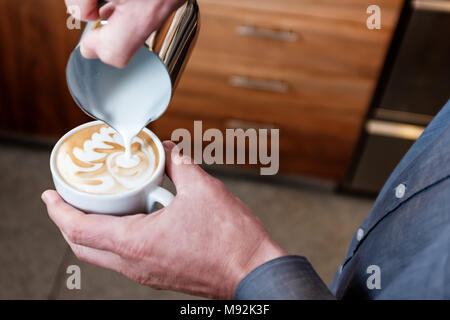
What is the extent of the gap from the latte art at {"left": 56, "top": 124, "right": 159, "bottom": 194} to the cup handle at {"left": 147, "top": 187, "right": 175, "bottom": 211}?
0.06 feet

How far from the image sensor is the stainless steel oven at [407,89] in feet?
3.65

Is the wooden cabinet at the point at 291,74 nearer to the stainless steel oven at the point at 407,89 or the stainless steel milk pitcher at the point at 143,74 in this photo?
the stainless steel oven at the point at 407,89

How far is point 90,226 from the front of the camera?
521 mm

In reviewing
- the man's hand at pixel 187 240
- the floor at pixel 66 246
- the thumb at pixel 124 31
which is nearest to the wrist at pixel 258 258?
the man's hand at pixel 187 240

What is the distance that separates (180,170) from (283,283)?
0.19m

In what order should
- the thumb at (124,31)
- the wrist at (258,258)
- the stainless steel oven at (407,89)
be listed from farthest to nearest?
the stainless steel oven at (407,89), the wrist at (258,258), the thumb at (124,31)

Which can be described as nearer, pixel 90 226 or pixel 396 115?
pixel 90 226

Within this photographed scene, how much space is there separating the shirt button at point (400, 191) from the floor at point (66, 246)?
68cm

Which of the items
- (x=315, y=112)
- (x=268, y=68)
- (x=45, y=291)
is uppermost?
(x=268, y=68)

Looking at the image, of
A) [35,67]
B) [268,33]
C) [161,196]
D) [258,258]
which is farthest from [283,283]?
[35,67]

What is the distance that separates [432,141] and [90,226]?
0.40 meters

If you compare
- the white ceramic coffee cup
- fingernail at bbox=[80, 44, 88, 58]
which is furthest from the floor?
fingernail at bbox=[80, 44, 88, 58]
